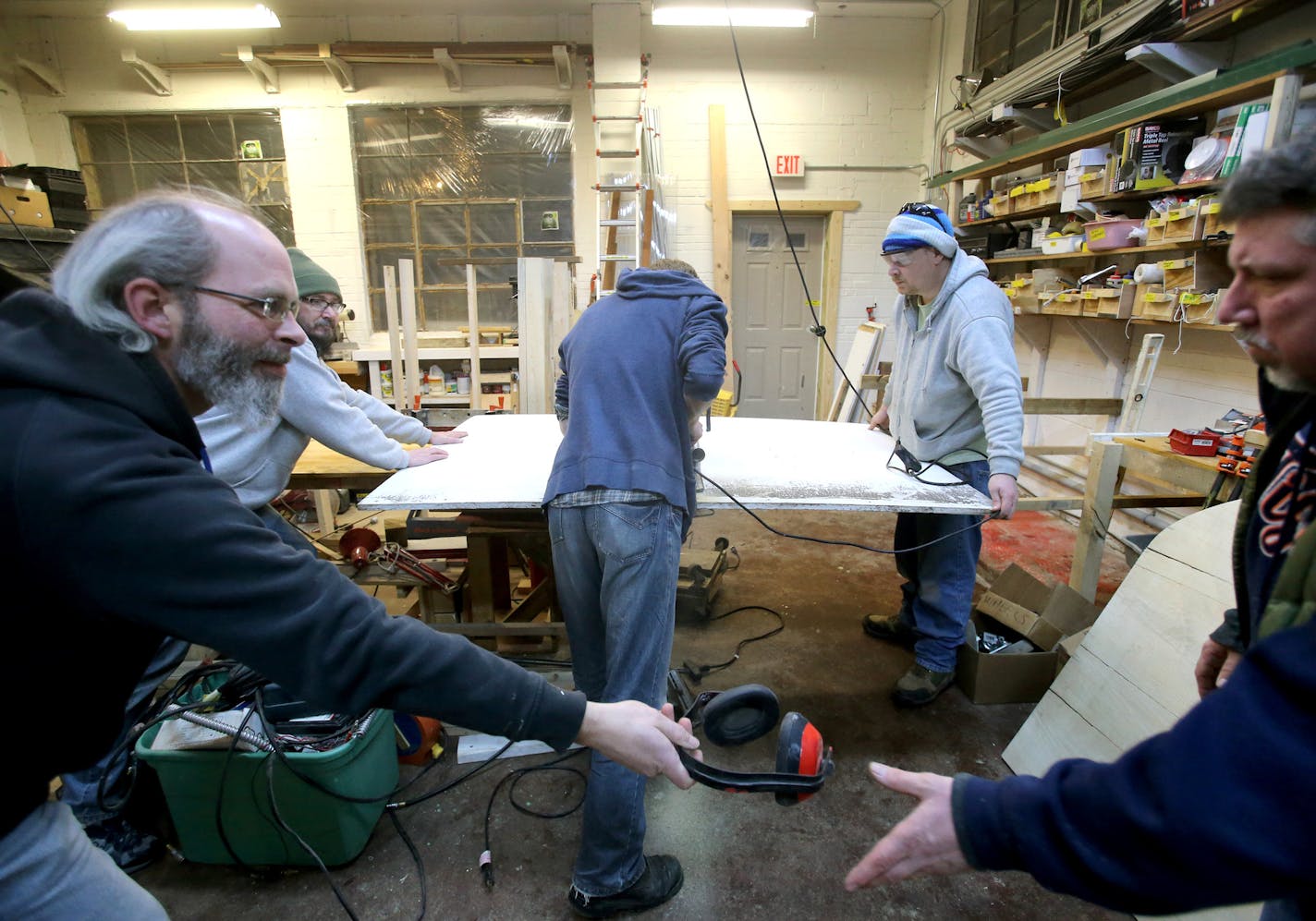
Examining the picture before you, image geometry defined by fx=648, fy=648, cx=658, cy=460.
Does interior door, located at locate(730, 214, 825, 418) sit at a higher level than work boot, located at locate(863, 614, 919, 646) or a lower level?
higher

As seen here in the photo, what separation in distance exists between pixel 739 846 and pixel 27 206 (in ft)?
18.6

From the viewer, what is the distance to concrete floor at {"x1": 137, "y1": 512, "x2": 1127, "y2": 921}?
1687 mm

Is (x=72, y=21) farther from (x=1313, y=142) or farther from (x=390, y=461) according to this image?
(x=1313, y=142)

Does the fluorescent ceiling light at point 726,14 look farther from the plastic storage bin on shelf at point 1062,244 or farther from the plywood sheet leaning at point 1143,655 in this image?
the plywood sheet leaning at point 1143,655

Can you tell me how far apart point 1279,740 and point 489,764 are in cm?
213

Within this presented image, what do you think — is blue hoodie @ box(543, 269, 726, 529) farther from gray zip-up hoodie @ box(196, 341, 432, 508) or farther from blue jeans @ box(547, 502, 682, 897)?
gray zip-up hoodie @ box(196, 341, 432, 508)

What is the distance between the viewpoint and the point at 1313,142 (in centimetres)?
69

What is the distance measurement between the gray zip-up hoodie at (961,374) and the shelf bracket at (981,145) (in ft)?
10.8

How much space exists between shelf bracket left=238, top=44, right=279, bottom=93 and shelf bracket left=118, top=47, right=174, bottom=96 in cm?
72

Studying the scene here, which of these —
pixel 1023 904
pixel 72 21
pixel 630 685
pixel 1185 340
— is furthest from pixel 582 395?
pixel 72 21

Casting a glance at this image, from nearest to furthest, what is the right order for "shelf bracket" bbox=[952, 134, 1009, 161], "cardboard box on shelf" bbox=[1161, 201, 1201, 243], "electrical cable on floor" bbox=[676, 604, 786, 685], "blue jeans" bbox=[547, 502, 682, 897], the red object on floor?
"blue jeans" bbox=[547, 502, 682, 897]
"electrical cable on floor" bbox=[676, 604, 786, 685]
"cardboard box on shelf" bbox=[1161, 201, 1201, 243]
the red object on floor
"shelf bracket" bbox=[952, 134, 1009, 161]

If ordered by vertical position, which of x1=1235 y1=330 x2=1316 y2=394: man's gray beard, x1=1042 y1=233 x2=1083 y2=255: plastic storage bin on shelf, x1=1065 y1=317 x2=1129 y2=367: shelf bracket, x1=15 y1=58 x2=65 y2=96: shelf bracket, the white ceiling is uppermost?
the white ceiling

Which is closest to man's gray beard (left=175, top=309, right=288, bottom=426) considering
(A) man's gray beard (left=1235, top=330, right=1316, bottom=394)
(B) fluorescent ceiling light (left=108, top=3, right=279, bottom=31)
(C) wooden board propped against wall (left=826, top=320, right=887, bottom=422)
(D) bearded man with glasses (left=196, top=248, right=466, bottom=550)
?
(D) bearded man with glasses (left=196, top=248, right=466, bottom=550)

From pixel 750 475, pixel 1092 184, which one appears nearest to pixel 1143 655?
pixel 750 475
